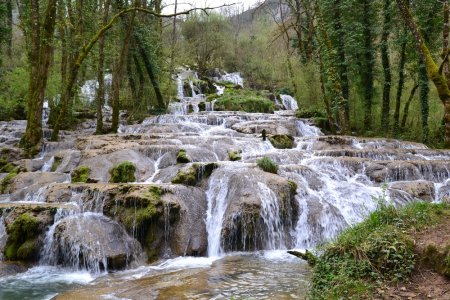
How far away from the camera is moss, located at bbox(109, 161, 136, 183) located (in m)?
11.1

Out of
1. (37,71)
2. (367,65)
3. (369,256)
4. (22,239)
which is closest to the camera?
(369,256)

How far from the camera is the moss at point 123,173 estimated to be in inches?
437

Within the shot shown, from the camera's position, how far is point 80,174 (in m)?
11.3

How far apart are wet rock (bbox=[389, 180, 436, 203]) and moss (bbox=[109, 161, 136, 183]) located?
707cm

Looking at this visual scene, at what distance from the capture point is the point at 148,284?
6453 mm

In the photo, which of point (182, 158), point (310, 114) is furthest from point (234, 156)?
point (310, 114)

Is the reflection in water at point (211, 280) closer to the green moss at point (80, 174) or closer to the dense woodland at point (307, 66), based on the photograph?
the green moss at point (80, 174)

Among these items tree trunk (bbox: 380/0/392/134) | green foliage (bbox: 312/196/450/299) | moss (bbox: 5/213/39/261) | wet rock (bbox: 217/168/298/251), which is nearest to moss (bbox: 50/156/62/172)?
moss (bbox: 5/213/39/261)

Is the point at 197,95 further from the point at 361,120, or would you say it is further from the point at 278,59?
the point at 361,120

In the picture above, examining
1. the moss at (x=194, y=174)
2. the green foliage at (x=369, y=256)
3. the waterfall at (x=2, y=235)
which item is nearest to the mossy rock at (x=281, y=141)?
the moss at (x=194, y=174)

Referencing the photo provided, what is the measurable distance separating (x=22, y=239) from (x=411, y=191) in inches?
367

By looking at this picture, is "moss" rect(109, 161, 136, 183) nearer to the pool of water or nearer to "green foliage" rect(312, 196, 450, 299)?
the pool of water

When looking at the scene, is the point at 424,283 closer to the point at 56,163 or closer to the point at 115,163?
the point at 115,163

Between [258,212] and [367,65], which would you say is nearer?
[258,212]
